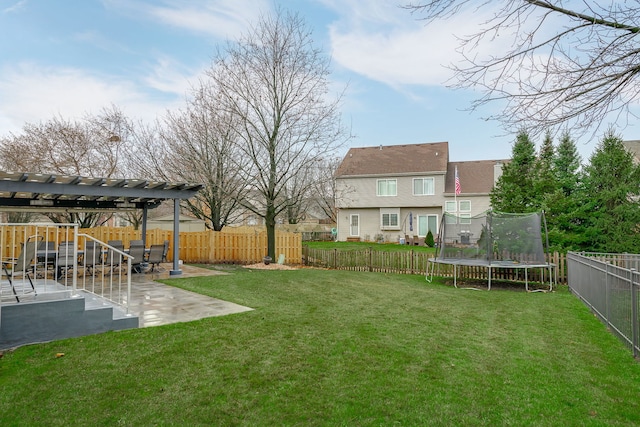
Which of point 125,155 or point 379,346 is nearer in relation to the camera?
point 379,346

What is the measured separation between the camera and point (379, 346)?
4.95 meters

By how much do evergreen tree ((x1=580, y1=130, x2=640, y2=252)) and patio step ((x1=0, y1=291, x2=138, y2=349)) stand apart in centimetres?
1757

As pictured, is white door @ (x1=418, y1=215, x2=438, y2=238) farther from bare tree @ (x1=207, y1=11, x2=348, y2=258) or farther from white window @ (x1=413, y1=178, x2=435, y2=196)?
bare tree @ (x1=207, y1=11, x2=348, y2=258)

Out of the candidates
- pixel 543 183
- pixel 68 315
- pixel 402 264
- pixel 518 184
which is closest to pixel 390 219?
pixel 518 184

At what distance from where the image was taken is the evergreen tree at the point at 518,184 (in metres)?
16.6

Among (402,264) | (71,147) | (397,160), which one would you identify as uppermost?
(397,160)

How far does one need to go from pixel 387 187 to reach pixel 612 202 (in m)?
14.8

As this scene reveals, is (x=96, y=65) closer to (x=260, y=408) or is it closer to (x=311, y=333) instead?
(x=311, y=333)

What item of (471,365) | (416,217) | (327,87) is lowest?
(471,365)

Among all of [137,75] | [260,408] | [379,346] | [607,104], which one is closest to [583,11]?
[607,104]

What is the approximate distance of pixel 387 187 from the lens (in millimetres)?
28453

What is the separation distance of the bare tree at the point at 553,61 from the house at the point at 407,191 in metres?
22.5

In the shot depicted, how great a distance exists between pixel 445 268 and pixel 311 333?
31.3 feet

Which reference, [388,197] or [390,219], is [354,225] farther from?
[388,197]
